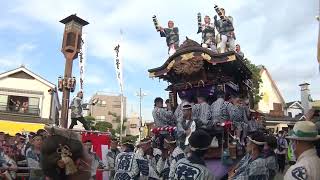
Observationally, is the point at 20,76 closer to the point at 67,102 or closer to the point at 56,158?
the point at 67,102

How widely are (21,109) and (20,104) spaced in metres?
0.89

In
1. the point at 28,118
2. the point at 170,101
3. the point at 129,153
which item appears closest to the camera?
the point at 129,153

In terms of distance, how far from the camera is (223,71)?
9.84 m

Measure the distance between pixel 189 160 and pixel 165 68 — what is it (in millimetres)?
6122

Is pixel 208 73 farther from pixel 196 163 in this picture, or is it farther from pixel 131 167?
pixel 196 163

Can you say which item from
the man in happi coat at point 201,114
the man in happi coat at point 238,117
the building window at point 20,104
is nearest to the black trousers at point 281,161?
the man in happi coat at point 238,117

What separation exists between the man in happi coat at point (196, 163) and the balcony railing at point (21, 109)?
26.7m

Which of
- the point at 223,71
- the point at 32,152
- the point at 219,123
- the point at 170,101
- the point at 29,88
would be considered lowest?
the point at 32,152

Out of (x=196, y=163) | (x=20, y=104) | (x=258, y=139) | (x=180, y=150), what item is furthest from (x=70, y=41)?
(x=20, y=104)

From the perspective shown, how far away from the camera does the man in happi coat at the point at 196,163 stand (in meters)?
4.12

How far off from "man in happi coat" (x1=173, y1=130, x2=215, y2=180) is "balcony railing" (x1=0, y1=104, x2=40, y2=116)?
2673cm

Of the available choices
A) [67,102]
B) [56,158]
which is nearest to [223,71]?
[67,102]

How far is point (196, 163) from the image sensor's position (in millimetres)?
4168

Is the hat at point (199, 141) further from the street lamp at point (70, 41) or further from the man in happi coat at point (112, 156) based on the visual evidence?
the street lamp at point (70, 41)
